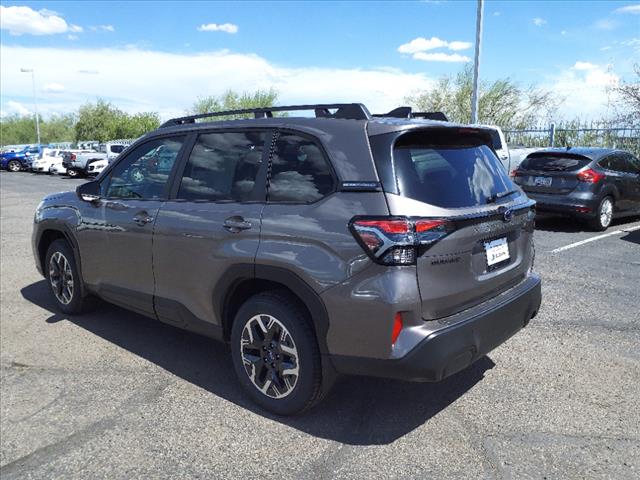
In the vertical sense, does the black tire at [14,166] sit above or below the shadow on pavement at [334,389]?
above

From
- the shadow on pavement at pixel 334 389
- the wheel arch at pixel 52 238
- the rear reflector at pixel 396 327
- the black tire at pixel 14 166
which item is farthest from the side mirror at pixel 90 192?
the black tire at pixel 14 166

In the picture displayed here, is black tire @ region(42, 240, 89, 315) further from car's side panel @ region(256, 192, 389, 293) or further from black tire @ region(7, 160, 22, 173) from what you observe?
black tire @ region(7, 160, 22, 173)

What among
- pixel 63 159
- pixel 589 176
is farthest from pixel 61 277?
pixel 63 159

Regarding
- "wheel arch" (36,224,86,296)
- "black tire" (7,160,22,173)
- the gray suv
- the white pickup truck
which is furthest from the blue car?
the gray suv

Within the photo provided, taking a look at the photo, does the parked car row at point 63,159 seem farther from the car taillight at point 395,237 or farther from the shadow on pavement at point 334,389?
the car taillight at point 395,237

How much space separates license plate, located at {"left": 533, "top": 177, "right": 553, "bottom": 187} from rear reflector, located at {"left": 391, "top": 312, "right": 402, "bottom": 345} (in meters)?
8.01

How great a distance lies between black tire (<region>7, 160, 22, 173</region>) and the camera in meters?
38.1

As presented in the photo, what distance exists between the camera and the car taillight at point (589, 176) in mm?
9430

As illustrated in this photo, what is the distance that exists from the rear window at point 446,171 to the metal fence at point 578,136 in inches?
633

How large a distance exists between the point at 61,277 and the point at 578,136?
17831 millimetres

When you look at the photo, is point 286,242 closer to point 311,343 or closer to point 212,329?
point 311,343

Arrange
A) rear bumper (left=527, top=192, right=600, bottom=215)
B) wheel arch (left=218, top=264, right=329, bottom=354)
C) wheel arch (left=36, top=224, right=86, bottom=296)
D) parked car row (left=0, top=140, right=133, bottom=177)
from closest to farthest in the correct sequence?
wheel arch (left=218, top=264, right=329, bottom=354) < wheel arch (left=36, top=224, right=86, bottom=296) < rear bumper (left=527, top=192, right=600, bottom=215) < parked car row (left=0, top=140, right=133, bottom=177)

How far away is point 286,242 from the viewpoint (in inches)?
120

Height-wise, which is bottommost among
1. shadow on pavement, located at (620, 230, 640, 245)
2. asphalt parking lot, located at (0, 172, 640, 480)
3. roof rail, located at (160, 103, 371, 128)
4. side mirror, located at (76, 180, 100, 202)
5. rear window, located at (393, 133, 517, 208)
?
asphalt parking lot, located at (0, 172, 640, 480)
